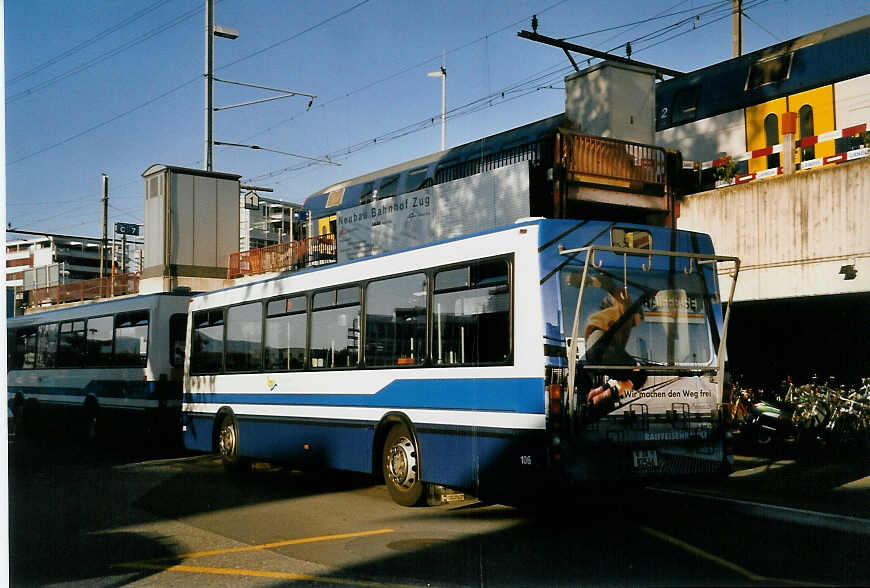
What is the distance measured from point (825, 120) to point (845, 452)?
671 centimetres

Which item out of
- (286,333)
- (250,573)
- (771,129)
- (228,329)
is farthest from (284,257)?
(250,573)

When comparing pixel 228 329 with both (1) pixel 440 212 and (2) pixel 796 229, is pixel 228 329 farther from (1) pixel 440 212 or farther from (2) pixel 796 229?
(2) pixel 796 229

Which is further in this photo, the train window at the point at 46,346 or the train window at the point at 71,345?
the train window at the point at 46,346

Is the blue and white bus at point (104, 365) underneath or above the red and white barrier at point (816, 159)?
underneath

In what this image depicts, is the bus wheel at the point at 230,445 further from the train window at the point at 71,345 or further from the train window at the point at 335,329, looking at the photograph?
the train window at the point at 71,345

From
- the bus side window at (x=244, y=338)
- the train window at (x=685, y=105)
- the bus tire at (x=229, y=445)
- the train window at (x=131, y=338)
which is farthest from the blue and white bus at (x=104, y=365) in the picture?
the train window at (x=685, y=105)

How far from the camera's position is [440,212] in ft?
50.6

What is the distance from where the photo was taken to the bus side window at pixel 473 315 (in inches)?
363

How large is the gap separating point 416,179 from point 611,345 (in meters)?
17.9

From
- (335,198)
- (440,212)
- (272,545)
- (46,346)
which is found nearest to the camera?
(272,545)

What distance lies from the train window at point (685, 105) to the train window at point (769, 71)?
1.46 metres

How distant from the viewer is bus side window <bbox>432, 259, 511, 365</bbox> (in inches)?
363

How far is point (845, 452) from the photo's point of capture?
13.5 metres

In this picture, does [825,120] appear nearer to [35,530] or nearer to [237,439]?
[237,439]
